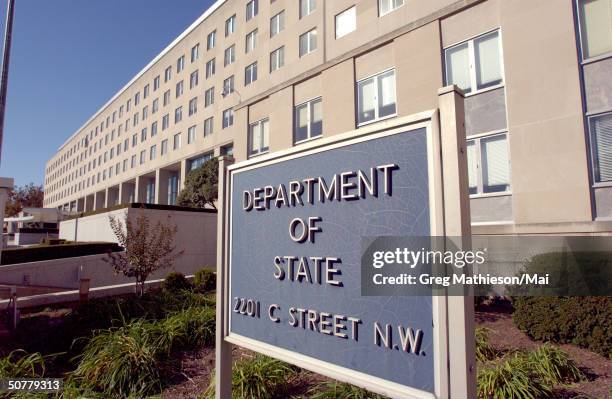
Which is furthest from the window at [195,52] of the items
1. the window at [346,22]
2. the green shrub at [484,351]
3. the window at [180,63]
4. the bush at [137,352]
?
the green shrub at [484,351]

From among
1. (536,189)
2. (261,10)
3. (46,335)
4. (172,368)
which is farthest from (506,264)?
(261,10)

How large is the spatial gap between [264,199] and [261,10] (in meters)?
29.6

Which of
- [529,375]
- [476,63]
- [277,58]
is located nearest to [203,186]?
[277,58]

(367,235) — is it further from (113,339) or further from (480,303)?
(480,303)

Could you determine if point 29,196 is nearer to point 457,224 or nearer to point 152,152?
point 152,152

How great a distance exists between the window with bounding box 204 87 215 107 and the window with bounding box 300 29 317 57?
43.4 ft

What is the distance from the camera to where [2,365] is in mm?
5141

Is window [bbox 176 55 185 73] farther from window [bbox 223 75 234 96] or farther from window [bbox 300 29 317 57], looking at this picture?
window [bbox 300 29 317 57]

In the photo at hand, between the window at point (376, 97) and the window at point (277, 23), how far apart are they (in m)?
14.5

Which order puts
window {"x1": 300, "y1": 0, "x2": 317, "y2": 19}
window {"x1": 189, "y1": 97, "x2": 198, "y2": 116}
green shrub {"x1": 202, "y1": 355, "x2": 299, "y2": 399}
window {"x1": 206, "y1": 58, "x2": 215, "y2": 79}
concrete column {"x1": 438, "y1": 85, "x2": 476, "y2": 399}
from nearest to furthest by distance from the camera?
1. concrete column {"x1": 438, "y1": 85, "x2": 476, "y2": 399}
2. green shrub {"x1": 202, "y1": 355, "x2": 299, "y2": 399}
3. window {"x1": 300, "y1": 0, "x2": 317, "y2": 19}
4. window {"x1": 206, "y1": 58, "x2": 215, "y2": 79}
5. window {"x1": 189, "y1": 97, "x2": 198, "y2": 116}

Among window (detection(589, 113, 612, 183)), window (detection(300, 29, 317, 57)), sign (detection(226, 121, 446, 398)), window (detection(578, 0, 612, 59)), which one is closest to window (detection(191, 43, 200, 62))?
window (detection(300, 29, 317, 57))

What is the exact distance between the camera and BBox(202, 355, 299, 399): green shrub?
4.24 m

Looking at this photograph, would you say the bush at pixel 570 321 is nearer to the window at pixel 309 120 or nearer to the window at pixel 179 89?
the window at pixel 309 120

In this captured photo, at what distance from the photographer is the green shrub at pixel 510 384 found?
4.03 metres
